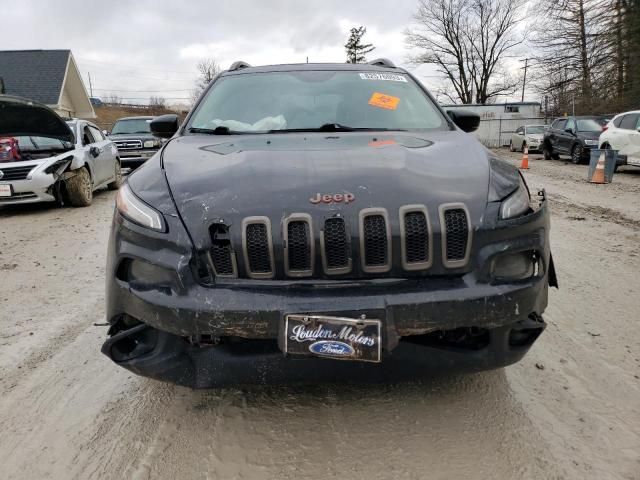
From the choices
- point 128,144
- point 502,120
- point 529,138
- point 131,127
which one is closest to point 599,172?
point 128,144

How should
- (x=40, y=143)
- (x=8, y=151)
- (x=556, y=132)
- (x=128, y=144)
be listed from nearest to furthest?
(x=8, y=151)
(x=40, y=143)
(x=128, y=144)
(x=556, y=132)

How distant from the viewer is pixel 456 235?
194cm

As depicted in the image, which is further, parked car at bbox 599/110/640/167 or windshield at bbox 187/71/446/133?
parked car at bbox 599/110/640/167

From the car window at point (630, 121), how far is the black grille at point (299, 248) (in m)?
13.4

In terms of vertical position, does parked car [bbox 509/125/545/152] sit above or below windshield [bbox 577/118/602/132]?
below

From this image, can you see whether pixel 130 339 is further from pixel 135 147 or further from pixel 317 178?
pixel 135 147

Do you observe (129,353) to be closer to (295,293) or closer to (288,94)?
(295,293)

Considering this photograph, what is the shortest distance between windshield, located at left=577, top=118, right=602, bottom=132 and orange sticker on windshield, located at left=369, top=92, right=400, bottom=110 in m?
15.9

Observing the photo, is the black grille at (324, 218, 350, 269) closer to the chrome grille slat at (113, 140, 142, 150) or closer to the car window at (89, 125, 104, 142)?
the car window at (89, 125, 104, 142)

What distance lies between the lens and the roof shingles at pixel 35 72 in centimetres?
2747

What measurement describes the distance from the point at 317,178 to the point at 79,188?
769 centimetres

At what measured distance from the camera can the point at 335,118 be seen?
315 centimetres

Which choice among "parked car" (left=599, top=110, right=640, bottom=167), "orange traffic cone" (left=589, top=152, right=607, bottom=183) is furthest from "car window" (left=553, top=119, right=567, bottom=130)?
"orange traffic cone" (left=589, top=152, right=607, bottom=183)

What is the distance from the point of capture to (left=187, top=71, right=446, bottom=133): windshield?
3.12 metres
